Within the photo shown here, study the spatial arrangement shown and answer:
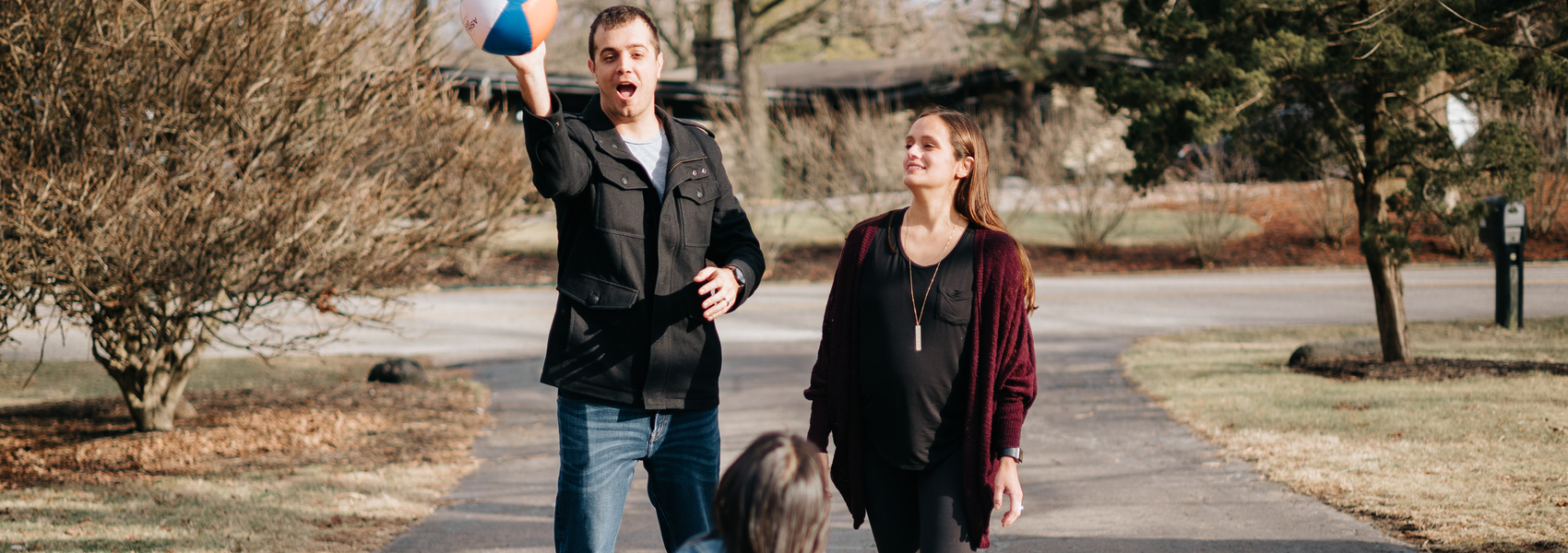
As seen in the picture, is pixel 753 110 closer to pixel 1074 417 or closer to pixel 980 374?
pixel 1074 417

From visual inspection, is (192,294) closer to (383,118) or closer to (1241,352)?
(383,118)

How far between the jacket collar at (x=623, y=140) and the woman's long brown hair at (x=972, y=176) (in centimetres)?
62

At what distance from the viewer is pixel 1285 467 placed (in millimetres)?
5629

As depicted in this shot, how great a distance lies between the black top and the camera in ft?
9.08

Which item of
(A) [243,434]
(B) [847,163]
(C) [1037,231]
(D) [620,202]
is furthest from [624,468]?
(C) [1037,231]

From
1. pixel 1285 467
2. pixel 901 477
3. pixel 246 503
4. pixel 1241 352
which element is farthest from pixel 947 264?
pixel 1241 352

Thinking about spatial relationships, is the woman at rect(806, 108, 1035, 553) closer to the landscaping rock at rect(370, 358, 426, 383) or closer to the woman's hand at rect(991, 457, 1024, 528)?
the woman's hand at rect(991, 457, 1024, 528)

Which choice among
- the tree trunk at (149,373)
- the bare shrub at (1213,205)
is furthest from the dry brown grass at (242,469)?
the bare shrub at (1213,205)

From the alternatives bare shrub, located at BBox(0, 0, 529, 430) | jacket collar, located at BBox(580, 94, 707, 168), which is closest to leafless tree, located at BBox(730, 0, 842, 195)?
bare shrub, located at BBox(0, 0, 529, 430)

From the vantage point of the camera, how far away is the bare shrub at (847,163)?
1727 cm

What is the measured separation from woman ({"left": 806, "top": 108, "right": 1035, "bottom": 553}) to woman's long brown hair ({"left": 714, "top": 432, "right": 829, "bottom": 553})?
2.51 feet

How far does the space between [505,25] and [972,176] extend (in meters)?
1.25

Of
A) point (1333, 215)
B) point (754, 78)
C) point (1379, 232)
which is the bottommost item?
point (1379, 232)

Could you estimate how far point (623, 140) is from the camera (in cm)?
279
